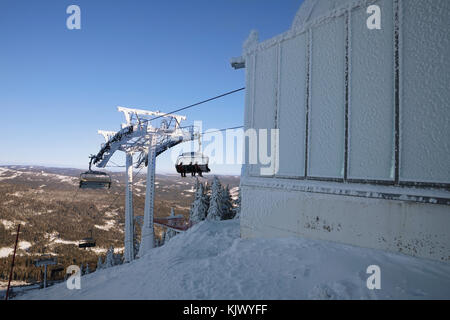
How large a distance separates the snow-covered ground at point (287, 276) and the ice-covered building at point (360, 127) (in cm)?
39

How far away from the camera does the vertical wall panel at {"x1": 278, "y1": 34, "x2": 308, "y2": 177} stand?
5.12 metres

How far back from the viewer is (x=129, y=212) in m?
15.7

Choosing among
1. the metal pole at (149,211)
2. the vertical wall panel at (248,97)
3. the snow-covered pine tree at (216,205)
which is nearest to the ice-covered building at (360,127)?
the vertical wall panel at (248,97)

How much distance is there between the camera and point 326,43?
15.7 feet

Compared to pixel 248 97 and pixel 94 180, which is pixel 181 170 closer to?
pixel 94 180

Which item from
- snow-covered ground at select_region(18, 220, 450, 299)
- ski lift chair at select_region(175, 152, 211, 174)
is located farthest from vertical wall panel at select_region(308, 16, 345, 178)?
ski lift chair at select_region(175, 152, 211, 174)

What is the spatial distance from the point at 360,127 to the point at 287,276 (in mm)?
2805

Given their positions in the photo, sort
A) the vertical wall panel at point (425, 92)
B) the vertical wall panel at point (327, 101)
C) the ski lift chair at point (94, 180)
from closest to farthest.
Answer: the vertical wall panel at point (425, 92) < the vertical wall panel at point (327, 101) < the ski lift chair at point (94, 180)

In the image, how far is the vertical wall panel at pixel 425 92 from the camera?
3.35 metres

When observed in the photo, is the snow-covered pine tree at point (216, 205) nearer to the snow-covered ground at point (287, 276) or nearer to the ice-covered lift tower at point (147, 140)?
the ice-covered lift tower at point (147, 140)

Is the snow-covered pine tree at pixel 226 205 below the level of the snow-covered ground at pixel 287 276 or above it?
below

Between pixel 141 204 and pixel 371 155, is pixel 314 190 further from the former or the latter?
pixel 141 204

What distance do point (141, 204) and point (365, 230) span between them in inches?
8273

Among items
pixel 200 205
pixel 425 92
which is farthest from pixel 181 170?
pixel 200 205
